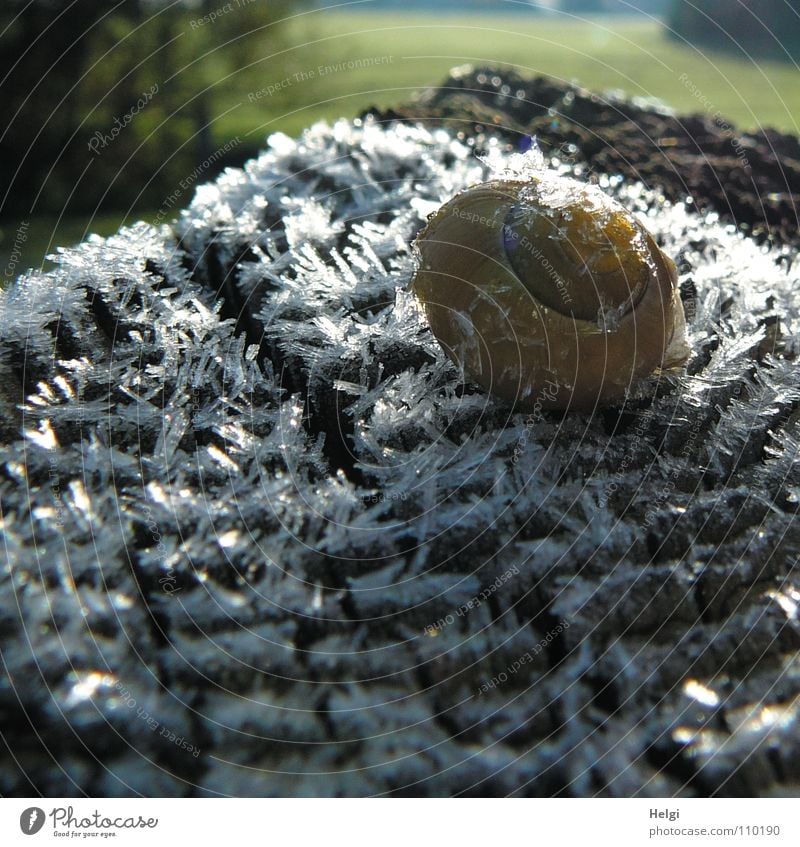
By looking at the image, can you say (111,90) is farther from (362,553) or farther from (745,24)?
(745,24)

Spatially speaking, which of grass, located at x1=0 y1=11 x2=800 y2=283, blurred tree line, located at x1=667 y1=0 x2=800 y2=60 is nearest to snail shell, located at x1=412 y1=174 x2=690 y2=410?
grass, located at x1=0 y1=11 x2=800 y2=283

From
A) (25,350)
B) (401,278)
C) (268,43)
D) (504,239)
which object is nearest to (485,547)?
(504,239)

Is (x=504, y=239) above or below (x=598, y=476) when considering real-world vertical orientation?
above

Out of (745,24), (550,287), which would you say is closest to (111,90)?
(550,287)

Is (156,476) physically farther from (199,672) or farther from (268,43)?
(268,43)

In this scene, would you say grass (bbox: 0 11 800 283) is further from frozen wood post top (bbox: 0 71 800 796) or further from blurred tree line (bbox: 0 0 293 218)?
frozen wood post top (bbox: 0 71 800 796)
